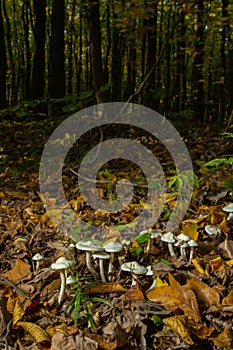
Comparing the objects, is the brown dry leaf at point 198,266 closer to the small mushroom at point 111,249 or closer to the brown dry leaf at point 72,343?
the small mushroom at point 111,249

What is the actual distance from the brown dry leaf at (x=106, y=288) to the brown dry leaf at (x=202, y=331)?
60 centimetres

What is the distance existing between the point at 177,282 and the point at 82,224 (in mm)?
1615

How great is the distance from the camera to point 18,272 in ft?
9.31

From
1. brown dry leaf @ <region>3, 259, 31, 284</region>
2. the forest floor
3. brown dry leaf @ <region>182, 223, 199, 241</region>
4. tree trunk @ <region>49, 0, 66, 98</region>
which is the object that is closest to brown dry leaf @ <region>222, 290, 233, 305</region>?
the forest floor

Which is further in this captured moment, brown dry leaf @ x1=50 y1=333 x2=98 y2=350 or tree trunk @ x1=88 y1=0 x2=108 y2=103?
tree trunk @ x1=88 y1=0 x2=108 y2=103

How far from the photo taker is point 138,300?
90.5 inches

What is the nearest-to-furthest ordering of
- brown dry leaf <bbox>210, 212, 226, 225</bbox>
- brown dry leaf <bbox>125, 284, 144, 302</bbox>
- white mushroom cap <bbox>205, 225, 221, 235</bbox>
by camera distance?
brown dry leaf <bbox>125, 284, 144, 302</bbox> → white mushroom cap <bbox>205, 225, 221, 235</bbox> → brown dry leaf <bbox>210, 212, 226, 225</bbox>

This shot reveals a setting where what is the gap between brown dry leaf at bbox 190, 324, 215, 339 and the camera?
197cm

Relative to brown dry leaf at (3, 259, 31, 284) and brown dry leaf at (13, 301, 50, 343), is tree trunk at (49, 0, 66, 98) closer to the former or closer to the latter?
brown dry leaf at (3, 259, 31, 284)

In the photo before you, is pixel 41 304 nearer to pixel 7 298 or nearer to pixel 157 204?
pixel 7 298

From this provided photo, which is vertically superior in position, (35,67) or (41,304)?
(35,67)

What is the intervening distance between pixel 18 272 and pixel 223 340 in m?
1.67

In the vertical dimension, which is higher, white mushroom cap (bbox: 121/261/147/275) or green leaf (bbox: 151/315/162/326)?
white mushroom cap (bbox: 121/261/147/275)

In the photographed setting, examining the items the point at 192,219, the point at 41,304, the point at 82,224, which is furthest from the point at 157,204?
the point at 41,304
